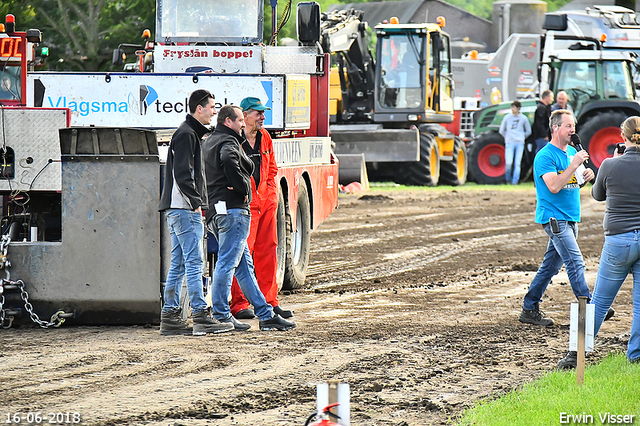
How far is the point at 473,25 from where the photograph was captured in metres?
57.8

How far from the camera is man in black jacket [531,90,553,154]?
75.2 feet

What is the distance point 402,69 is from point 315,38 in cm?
1230

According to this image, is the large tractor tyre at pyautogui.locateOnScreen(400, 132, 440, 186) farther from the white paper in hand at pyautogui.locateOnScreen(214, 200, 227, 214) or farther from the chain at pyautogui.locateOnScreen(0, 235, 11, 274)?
the chain at pyautogui.locateOnScreen(0, 235, 11, 274)

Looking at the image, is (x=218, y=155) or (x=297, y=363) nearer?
(x=297, y=363)

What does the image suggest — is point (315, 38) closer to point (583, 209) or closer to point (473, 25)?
point (583, 209)

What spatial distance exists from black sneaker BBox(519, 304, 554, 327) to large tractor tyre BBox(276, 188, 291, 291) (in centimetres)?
278

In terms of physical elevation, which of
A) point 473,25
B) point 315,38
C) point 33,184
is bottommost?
Result: point 33,184

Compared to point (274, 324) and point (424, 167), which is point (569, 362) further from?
point (424, 167)

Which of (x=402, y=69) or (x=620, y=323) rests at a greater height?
(x=402, y=69)

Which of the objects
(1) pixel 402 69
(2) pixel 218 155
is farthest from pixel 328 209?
(1) pixel 402 69

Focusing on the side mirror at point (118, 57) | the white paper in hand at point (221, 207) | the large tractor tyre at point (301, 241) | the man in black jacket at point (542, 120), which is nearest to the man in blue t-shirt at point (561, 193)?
the white paper in hand at point (221, 207)

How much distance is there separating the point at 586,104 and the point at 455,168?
3608 millimetres

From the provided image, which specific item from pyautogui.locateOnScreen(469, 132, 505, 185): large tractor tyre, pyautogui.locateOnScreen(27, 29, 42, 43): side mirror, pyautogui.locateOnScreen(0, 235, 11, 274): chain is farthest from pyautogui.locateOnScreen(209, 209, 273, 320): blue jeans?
pyautogui.locateOnScreen(469, 132, 505, 185): large tractor tyre

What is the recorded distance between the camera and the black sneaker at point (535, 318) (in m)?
8.92
